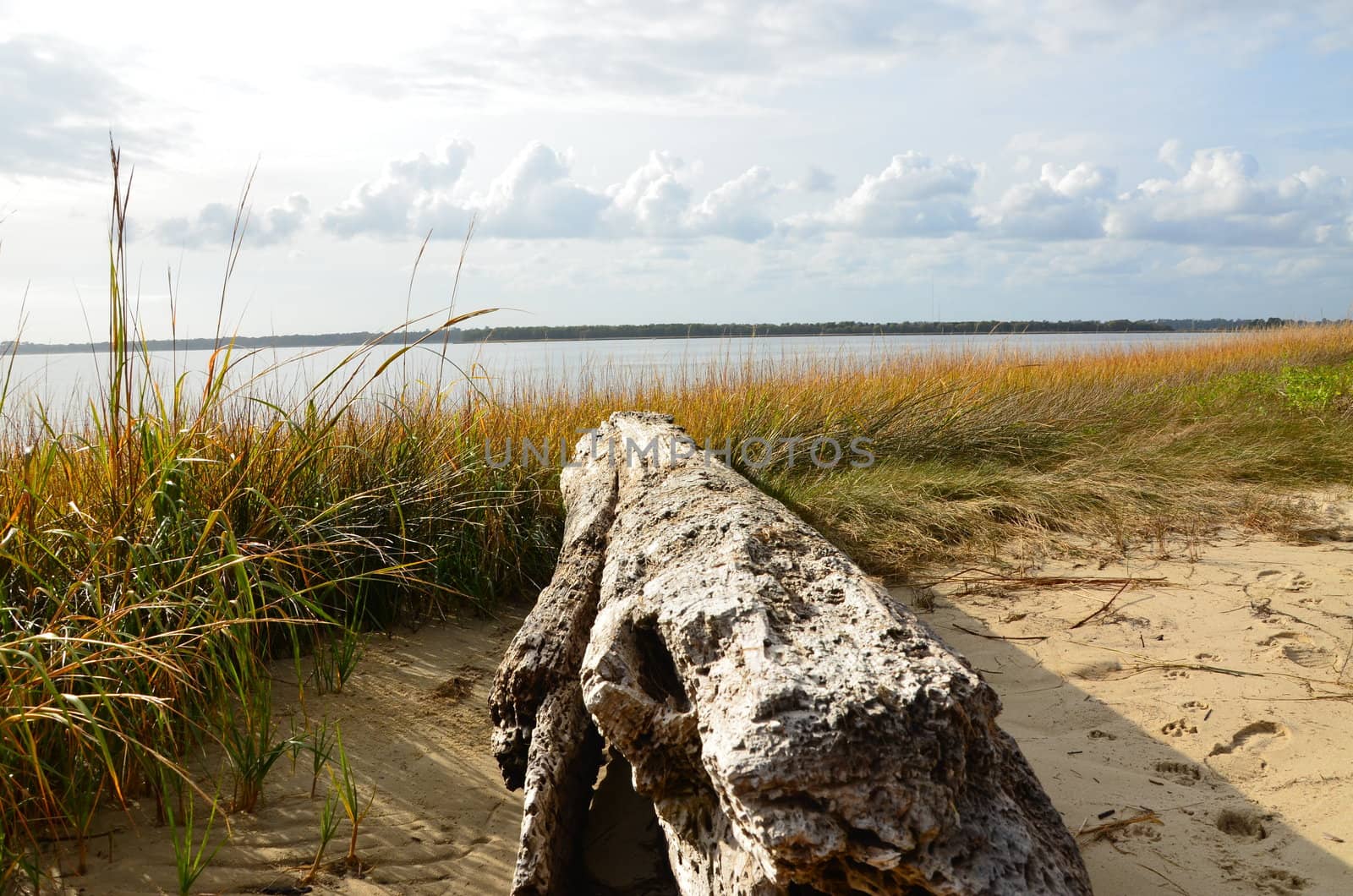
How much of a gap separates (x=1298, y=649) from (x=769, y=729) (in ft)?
8.93

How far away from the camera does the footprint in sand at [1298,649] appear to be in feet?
9.53

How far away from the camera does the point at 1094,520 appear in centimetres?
466

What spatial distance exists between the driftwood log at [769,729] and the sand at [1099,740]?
369mm

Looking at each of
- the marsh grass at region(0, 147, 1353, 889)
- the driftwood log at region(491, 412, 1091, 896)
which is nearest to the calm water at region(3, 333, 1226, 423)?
the marsh grass at region(0, 147, 1353, 889)

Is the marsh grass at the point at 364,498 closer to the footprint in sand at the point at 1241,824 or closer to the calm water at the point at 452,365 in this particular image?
the calm water at the point at 452,365

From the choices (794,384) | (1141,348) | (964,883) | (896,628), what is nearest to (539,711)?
(896,628)

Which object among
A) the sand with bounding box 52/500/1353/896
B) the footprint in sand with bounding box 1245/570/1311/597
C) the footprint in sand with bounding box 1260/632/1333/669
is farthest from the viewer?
the footprint in sand with bounding box 1245/570/1311/597

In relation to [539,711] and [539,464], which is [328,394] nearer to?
[539,464]

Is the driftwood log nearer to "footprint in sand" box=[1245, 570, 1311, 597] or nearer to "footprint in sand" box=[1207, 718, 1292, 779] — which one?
"footprint in sand" box=[1207, 718, 1292, 779]

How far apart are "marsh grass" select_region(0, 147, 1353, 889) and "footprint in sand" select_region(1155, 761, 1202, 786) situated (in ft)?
5.98

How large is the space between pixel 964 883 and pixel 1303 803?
1.43 meters

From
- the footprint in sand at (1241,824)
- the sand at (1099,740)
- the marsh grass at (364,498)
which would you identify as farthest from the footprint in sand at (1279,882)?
the marsh grass at (364,498)

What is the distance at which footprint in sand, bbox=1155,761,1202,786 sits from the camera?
7.27 ft

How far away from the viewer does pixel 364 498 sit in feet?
11.4
